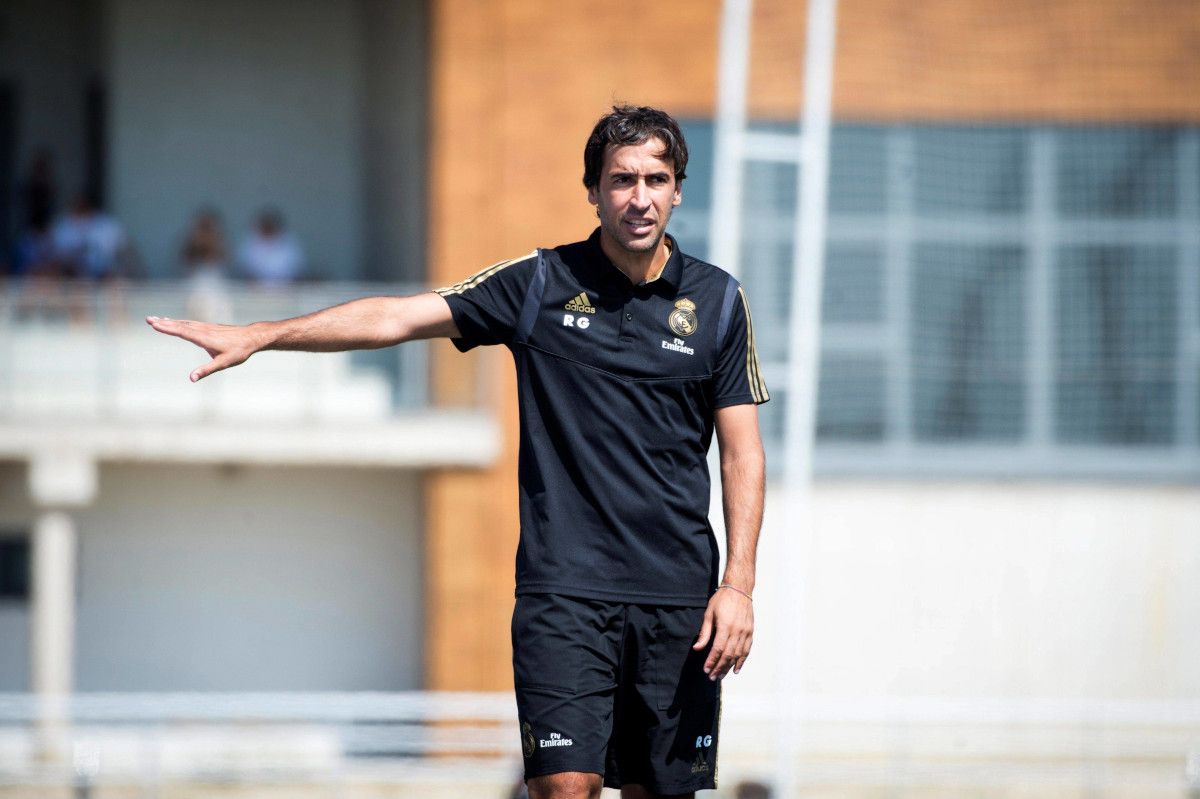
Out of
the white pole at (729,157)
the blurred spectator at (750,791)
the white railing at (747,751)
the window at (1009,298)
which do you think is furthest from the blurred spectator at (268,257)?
the blurred spectator at (750,791)

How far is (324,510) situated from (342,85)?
4459 mm

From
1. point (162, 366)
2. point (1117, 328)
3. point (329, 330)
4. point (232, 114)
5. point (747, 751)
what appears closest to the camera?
point (329, 330)

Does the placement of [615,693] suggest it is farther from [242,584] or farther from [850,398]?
[242,584]

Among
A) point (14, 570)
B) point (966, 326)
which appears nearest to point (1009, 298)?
point (966, 326)

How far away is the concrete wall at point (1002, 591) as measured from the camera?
1202cm

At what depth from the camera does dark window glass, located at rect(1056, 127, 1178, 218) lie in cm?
1287

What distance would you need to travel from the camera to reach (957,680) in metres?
12.2

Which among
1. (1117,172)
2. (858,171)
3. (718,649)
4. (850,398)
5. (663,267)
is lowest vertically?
(718,649)

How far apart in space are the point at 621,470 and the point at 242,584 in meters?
12.4

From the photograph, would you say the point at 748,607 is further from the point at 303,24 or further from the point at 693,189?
the point at 303,24

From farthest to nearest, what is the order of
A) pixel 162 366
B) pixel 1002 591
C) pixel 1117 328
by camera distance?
pixel 162 366 → pixel 1117 328 → pixel 1002 591

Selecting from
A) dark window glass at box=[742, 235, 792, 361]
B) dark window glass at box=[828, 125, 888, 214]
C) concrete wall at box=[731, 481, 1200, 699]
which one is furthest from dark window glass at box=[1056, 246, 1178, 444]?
dark window glass at box=[742, 235, 792, 361]

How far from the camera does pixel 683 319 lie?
365 centimetres

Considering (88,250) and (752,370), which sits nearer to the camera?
(752,370)
